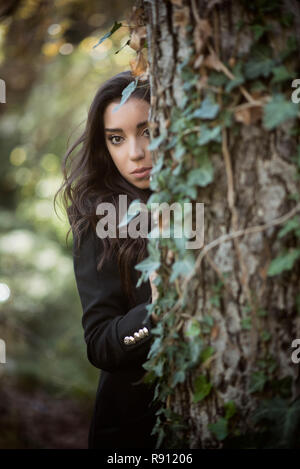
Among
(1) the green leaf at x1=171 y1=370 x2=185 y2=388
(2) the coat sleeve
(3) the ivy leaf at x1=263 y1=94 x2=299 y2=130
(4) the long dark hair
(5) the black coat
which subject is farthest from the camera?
(4) the long dark hair

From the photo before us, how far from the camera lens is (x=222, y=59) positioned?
3.18ft

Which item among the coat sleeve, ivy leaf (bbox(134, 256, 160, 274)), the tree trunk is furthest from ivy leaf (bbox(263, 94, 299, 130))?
the coat sleeve

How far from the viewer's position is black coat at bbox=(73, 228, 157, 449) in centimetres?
157

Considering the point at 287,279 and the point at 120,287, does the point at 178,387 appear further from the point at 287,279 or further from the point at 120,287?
the point at 120,287

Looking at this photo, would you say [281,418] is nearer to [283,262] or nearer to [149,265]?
[283,262]

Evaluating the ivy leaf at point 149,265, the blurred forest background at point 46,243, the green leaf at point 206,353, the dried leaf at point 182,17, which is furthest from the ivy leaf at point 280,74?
the blurred forest background at point 46,243

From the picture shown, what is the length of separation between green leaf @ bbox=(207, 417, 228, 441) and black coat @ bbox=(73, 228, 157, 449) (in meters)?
0.49

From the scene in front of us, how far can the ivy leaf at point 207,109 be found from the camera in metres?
0.96

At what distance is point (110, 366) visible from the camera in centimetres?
155

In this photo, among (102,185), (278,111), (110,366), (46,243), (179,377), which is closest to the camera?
(278,111)

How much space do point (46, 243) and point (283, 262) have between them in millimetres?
4569

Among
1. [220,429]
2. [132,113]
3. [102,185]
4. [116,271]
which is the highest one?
[132,113]

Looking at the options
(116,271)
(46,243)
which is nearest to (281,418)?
(116,271)

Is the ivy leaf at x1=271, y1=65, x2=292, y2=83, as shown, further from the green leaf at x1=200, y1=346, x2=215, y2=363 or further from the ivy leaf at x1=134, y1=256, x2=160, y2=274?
the green leaf at x1=200, y1=346, x2=215, y2=363
